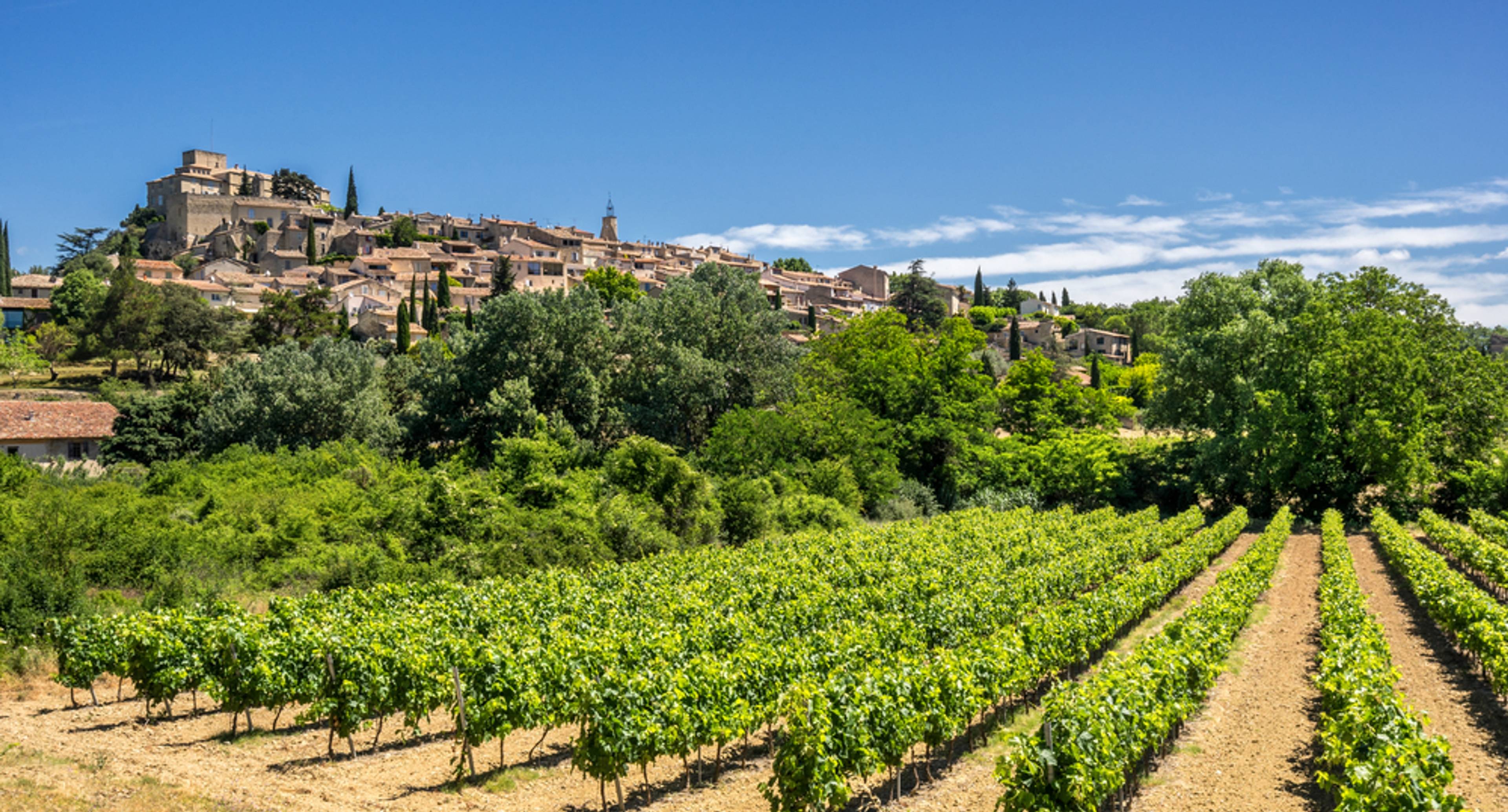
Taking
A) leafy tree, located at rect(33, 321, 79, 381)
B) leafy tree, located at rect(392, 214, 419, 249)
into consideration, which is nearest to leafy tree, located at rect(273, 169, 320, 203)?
leafy tree, located at rect(392, 214, 419, 249)

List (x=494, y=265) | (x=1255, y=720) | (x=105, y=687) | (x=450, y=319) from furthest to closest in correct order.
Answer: (x=494, y=265) → (x=450, y=319) → (x=105, y=687) → (x=1255, y=720)

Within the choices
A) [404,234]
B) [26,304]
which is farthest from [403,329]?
[404,234]

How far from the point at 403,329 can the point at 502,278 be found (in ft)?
78.4

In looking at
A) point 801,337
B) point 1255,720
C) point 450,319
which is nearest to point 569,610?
Result: point 1255,720

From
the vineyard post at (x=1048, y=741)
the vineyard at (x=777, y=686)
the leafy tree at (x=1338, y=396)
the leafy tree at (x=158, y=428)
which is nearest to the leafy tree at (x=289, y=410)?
the leafy tree at (x=158, y=428)

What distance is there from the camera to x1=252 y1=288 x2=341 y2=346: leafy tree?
59.8 metres

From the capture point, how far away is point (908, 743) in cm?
1112

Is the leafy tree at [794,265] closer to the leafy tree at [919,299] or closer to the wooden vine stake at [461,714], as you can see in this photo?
the leafy tree at [919,299]

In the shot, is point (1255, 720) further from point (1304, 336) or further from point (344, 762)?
point (1304, 336)

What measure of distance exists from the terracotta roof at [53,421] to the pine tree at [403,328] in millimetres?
21001

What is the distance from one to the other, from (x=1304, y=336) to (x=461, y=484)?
3696cm

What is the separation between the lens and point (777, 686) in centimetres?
1288

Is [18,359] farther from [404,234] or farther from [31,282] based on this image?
[404,234]

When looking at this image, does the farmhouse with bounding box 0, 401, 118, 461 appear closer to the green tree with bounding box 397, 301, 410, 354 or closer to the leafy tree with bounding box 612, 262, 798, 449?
the green tree with bounding box 397, 301, 410, 354
